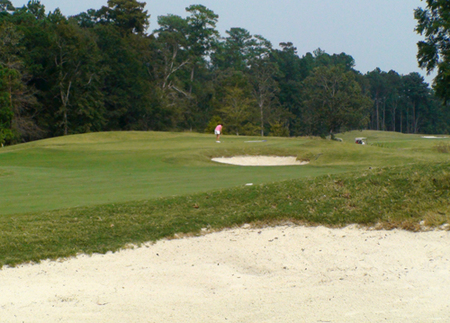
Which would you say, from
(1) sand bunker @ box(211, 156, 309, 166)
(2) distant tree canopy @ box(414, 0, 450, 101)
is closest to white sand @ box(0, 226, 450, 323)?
(1) sand bunker @ box(211, 156, 309, 166)

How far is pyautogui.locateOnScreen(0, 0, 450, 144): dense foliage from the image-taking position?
56688 mm

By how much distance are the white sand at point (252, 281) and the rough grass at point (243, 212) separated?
0.35 meters

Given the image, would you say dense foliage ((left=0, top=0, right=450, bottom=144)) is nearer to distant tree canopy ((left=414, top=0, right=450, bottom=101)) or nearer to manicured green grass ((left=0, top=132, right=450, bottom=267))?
distant tree canopy ((left=414, top=0, right=450, bottom=101))

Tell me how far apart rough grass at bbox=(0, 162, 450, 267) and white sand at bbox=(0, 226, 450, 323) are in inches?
13.6

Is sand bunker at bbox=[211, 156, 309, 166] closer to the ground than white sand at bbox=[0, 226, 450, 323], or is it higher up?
higher up

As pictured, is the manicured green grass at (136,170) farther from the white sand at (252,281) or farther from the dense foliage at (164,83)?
the dense foliage at (164,83)

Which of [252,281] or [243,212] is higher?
[243,212]

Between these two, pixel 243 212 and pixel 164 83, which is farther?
pixel 164 83

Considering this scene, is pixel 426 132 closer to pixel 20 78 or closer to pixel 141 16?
pixel 141 16

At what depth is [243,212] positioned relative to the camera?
8.49 m

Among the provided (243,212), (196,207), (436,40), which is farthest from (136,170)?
(436,40)

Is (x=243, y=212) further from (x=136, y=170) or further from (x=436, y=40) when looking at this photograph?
(x=436, y=40)

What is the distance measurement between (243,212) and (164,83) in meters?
69.3

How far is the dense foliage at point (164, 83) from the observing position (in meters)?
56.7
